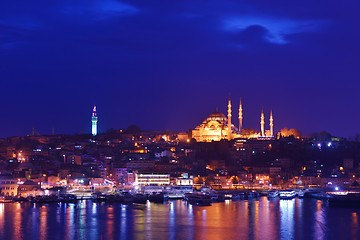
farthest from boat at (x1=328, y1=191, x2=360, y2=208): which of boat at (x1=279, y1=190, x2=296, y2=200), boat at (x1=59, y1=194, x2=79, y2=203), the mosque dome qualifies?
the mosque dome

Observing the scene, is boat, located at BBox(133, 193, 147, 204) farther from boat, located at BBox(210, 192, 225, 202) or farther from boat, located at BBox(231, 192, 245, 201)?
boat, located at BBox(231, 192, 245, 201)

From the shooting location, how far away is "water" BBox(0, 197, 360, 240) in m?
20.3

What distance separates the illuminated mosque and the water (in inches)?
1137

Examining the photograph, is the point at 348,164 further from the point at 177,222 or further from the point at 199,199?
the point at 177,222

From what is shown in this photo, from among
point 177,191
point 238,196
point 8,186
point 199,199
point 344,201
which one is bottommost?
point 344,201

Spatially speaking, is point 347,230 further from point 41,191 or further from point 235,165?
point 235,165

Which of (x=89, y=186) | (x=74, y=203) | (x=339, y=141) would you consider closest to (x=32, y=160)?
(x=89, y=186)

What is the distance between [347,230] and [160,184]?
2010 cm

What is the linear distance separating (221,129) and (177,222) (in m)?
36.9

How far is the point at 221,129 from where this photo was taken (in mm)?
59750

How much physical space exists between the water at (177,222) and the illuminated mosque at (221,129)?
28875 millimetres

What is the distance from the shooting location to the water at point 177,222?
20.3 metres

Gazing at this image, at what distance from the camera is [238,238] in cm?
1962

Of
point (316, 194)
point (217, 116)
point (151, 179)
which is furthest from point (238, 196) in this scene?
point (217, 116)
